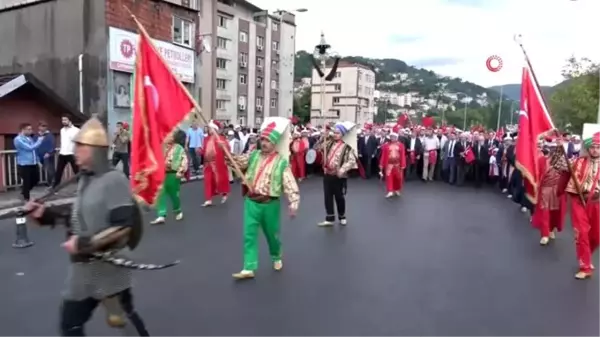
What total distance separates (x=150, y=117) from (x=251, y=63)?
46.8 m

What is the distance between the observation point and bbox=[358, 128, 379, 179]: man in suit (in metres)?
18.9

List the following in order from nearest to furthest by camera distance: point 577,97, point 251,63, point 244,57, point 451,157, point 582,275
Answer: point 582,275, point 451,157, point 577,97, point 244,57, point 251,63

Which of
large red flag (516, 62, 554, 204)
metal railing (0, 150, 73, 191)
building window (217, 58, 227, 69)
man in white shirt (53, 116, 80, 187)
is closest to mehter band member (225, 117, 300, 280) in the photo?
large red flag (516, 62, 554, 204)

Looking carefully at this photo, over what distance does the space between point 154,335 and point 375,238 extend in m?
4.81

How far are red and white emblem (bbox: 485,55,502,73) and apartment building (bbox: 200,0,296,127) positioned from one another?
32.0 meters

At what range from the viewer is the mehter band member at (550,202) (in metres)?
8.30

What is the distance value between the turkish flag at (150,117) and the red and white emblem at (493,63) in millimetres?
9653

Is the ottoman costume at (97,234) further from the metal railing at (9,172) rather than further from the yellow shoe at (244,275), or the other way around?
the metal railing at (9,172)

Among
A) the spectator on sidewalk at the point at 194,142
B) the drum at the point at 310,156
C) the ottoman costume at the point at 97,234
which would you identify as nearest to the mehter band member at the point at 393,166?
the drum at the point at 310,156

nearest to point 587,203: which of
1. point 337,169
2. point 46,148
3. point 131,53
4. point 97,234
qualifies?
point 337,169

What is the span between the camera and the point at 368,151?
62.2ft

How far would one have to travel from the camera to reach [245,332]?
14.9 feet

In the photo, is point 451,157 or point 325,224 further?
point 451,157

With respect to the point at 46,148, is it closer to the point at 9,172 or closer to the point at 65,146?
the point at 65,146
